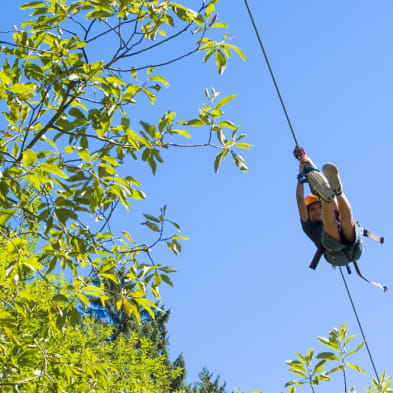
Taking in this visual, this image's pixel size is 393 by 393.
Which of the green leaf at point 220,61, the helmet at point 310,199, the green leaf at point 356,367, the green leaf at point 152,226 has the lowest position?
the green leaf at point 356,367

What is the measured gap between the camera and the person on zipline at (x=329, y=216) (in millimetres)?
6082

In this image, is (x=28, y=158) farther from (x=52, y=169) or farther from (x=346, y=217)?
(x=346, y=217)

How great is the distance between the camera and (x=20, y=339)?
5.40m

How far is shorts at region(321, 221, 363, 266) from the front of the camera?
6586mm

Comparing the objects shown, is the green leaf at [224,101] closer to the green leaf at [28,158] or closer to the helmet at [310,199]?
the green leaf at [28,158]

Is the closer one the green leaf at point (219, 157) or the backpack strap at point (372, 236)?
the green leaf at point (219, 157)

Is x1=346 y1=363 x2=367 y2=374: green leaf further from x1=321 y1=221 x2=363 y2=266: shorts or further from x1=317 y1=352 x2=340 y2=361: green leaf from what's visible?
x1=321 y1=221 x2=363 y2=266: shorts

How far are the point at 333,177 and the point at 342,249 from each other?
95 cm

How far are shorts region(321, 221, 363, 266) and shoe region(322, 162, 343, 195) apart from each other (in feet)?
1.87

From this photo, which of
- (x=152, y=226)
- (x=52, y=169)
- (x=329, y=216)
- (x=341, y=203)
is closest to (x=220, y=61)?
(x=152, y=226)

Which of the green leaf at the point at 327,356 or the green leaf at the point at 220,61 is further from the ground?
the green leaf at the point at 220,61

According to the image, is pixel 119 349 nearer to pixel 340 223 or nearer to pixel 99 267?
pixel 340 223

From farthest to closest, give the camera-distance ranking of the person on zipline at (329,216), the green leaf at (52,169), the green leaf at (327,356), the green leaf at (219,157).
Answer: the person on zipline at (329,216)
the green leaf at (219,157)
the green leaf at (327,356)
the green leaf at (52,169)

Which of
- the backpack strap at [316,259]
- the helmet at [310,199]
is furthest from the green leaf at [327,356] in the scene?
the helmet at [310,199]
